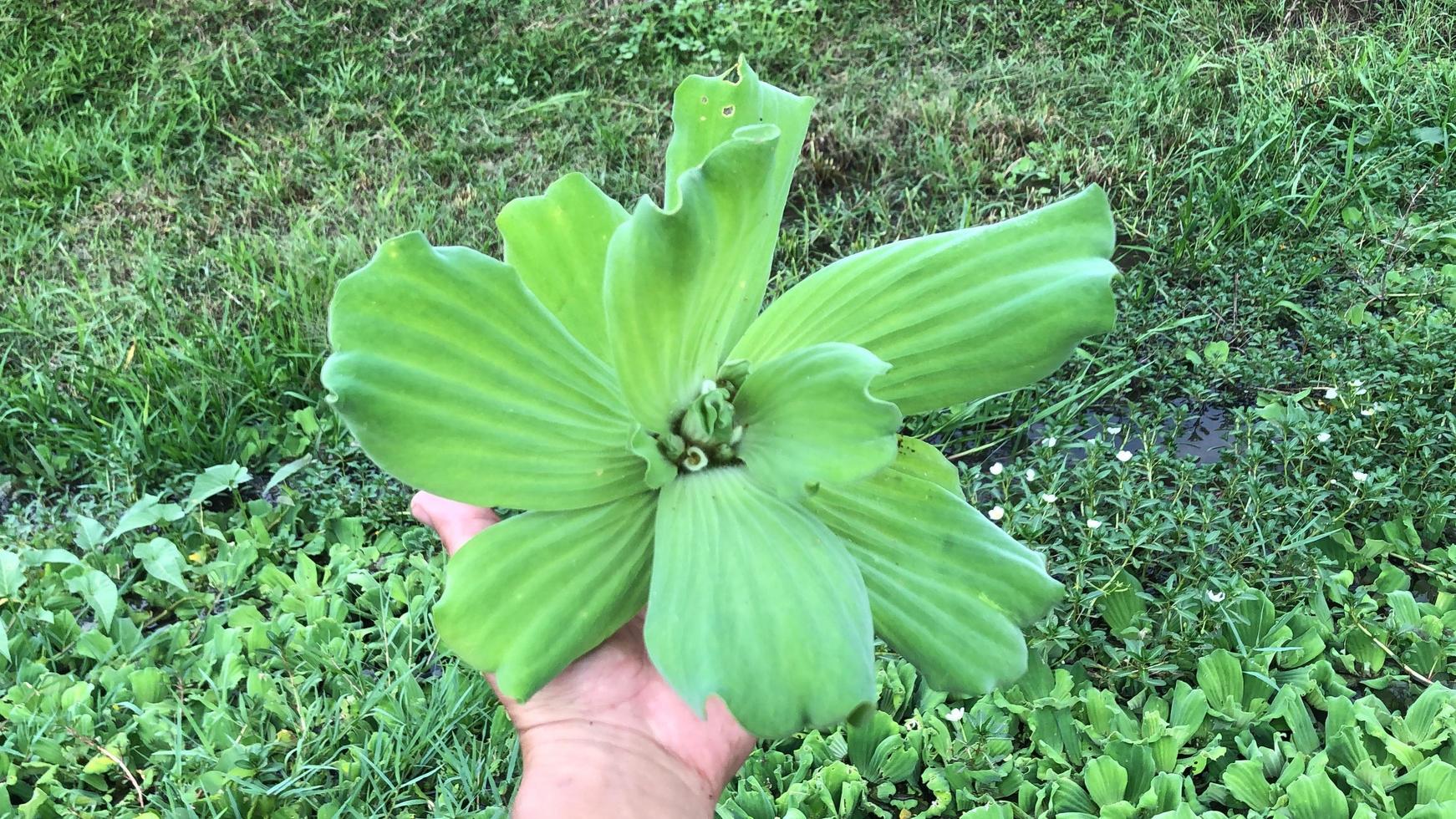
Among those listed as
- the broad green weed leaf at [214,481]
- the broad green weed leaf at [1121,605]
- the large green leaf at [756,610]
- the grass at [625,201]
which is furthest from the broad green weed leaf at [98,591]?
the broad green weed leaf at [1121,605]

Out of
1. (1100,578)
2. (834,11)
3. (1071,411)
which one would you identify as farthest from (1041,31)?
(1100,578)

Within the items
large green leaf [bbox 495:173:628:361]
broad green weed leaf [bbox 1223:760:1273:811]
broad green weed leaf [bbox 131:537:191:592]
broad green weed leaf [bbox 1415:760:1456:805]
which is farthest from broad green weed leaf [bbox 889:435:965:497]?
broad green weed leaf [bbox 131:537:191:592]

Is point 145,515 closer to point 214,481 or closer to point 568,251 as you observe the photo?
point 214,481

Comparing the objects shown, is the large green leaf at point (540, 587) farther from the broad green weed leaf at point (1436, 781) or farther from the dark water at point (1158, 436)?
the dark water at point (1158, 436)

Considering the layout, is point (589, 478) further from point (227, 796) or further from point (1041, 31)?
point (1041, 31)

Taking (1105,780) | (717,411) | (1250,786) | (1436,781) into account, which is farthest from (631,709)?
(1436,781)

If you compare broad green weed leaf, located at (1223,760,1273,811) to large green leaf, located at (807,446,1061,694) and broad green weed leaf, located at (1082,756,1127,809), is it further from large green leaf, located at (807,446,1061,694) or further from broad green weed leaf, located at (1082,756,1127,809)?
large green leaf, located at (807,446,1061,694)

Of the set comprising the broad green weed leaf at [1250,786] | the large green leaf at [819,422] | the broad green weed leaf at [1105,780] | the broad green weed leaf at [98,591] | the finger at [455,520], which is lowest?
the broad green weed leaf at [1250,786]
